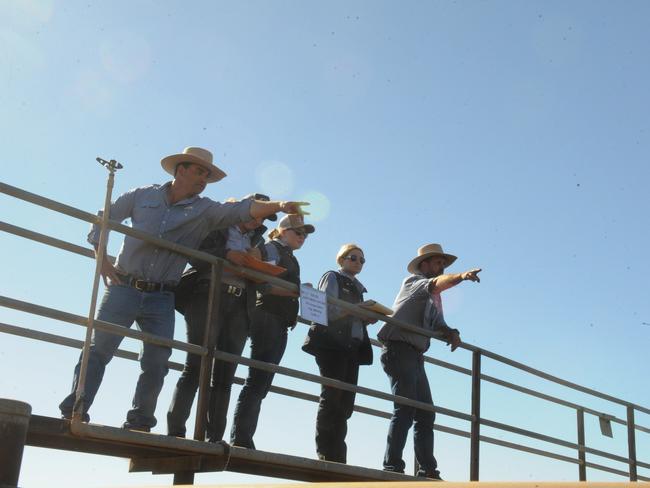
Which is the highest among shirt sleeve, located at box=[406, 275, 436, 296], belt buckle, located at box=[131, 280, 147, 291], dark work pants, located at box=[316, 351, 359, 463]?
shirt sleeve, located at box=[406, 275, 436, 296]

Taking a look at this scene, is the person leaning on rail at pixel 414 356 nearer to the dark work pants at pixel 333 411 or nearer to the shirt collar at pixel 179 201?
the dark work pants at pixel 333 411

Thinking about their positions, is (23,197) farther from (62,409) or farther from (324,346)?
(324,346)

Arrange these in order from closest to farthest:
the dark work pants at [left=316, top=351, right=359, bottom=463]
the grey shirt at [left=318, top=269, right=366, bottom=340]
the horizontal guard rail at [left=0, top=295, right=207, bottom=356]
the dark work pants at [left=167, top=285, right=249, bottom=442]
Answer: the horizontal guard rail at [left=0, top=295, right=207, bottom=356], the dark work pants at [left=167, top=285, right=249, bottom=442], the dark work pants at [left=316, top=351, right=359, bottom=463], the grey shirt at [left=318, top=269, right=366, bottom=340]

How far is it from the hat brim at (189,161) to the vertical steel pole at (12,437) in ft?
8.15

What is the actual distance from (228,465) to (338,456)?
1.19 m

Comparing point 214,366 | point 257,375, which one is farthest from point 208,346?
point 257,375

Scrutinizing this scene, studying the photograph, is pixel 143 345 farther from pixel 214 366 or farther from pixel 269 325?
pixel 269 325

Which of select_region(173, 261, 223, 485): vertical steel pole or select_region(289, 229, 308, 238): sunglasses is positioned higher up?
select_region(289, 229, 308, 238): sunglasses

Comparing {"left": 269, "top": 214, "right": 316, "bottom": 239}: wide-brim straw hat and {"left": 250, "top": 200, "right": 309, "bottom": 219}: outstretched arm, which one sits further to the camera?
{"left": 269, "top": 214, "right": 316, "bottom": 239}: wide-brim straw hat

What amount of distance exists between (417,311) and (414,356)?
1.29 feet

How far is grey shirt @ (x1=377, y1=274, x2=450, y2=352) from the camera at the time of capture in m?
7.49

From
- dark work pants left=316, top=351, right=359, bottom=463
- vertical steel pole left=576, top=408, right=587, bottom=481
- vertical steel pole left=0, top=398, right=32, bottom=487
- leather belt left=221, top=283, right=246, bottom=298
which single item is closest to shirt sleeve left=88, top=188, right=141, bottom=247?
leather belt left=221, top=283, right=246, bottom=298

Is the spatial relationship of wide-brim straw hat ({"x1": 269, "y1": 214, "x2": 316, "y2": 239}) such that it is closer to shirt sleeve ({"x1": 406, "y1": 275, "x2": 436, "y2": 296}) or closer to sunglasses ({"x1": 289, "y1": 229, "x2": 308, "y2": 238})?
sunglasses ({"x1": 289, "y1": 229, "x2": 308, "y2": 238})

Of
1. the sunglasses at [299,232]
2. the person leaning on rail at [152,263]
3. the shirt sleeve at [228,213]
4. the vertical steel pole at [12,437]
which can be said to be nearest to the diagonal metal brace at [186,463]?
the person leaning on rail at [152,263]
